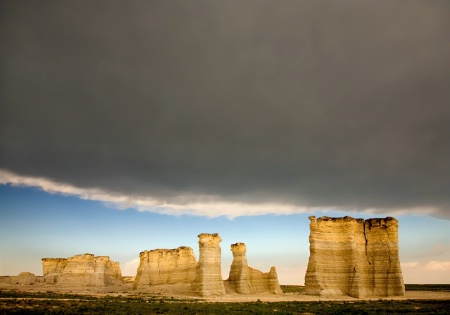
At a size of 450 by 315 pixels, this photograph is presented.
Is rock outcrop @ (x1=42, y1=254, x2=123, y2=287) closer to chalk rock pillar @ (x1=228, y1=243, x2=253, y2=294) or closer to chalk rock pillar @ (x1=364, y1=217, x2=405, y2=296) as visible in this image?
chalk rock pillar @ (x1=228, y1=243, x2=253, y2=294)

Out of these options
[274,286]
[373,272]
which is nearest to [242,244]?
[274,286]

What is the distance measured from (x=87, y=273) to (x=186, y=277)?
23315 millimetres

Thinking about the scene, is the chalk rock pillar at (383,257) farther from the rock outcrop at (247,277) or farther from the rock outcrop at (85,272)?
the rock outcrop at (85,272)

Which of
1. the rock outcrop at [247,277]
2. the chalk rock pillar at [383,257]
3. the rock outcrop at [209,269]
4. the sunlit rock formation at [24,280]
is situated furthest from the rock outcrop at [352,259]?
the sunlit rock formation at [24,280]

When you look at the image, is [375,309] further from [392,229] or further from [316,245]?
[392,229]

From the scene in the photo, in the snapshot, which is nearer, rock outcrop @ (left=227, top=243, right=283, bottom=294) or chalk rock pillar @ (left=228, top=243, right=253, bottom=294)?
chalk rock pillar @ (left=228, top=243, right=253, bottom=294)

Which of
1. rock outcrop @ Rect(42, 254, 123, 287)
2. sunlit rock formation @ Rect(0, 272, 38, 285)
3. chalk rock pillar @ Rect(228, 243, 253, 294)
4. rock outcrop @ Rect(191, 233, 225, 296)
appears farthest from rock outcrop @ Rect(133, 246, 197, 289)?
sunlit rock formation @ Rect(0, 272, 38, 285)

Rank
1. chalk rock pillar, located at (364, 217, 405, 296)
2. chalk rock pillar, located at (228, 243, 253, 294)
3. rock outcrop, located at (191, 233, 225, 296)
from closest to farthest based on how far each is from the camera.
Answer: rock outcrop, located at (191, 233, 225, 296), chalk rock pillar, located at (364, 217, 405, 296), chalk rock pillar, located at (228, 243, 253, 294)

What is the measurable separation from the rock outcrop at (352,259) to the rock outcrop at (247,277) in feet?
26.2

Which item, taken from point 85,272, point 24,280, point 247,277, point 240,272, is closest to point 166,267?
point 85,272

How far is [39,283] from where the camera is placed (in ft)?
292

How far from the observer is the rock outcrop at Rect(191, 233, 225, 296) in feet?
175

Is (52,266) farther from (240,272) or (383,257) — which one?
(383,257)

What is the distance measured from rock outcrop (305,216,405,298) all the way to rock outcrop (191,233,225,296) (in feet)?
45.4
